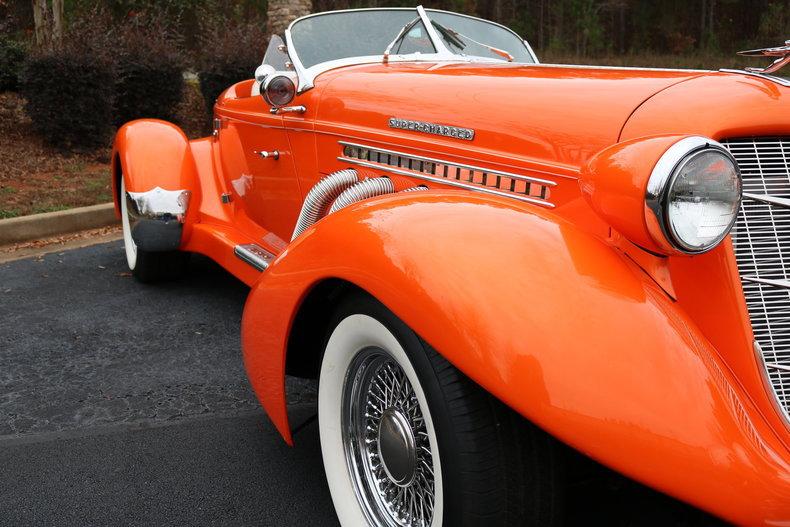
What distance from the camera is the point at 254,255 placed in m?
3.56

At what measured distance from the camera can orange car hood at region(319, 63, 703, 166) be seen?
6.82 ft

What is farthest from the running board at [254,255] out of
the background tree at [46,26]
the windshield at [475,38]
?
the background tree at [46,26]

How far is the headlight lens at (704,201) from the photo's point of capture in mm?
1585

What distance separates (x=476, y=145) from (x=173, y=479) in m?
1.50

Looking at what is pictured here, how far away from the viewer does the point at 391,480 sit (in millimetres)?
1987

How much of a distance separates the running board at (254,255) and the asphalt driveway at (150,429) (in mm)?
456

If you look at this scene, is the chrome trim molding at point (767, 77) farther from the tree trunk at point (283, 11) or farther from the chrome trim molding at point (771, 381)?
the tree trunk at point (283, 11)

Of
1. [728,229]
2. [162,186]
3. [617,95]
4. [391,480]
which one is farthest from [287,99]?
[728,229]

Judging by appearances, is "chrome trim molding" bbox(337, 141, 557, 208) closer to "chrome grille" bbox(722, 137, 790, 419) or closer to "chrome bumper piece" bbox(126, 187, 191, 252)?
"chrome grille" bbox(722, 137, 790, 419)

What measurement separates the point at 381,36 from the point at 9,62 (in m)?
9.06

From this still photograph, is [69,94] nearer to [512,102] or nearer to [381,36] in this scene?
[381,36]

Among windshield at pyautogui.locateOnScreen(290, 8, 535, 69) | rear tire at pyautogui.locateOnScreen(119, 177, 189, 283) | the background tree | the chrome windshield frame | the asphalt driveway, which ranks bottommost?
the asphalt driveway

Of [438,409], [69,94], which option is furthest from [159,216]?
[69,94]

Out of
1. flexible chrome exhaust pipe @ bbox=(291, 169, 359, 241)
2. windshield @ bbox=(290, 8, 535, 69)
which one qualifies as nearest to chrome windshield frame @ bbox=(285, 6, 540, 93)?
windshield @ bbox=(290, 8, 535, 69)
